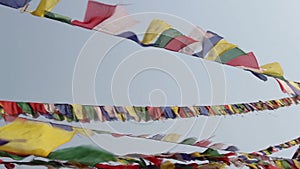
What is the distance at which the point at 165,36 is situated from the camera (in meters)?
1.52

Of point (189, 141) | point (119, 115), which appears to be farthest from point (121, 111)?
point (189, 141)

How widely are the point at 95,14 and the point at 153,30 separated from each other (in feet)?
0.90

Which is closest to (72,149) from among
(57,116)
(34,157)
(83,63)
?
(34,157)

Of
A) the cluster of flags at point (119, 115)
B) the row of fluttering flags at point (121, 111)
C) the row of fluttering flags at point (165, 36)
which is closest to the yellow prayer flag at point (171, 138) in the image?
the cluster of flags at point (119, 115)

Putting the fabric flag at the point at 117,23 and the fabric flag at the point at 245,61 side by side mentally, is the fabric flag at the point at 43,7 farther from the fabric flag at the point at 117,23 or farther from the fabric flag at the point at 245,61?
the fabric flag at the point at 245,61

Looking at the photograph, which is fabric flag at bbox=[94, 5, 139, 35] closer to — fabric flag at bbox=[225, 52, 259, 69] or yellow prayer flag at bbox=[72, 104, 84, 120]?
yellow prayer flag at bbox=[72, 104, 84, 120]

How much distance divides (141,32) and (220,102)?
96 cm

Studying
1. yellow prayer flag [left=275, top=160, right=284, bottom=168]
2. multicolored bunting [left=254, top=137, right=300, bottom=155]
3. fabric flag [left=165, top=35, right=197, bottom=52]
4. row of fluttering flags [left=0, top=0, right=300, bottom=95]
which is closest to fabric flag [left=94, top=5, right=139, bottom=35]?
row of fluttering flags [left=0, top=0, right=300, bottom=95]

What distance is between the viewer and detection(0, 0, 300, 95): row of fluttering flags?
128cm

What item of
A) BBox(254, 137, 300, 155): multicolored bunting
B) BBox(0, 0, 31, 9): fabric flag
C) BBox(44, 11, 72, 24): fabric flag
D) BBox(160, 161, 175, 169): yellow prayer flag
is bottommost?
BBox(254, 137, 300, 155): multicolored bunting

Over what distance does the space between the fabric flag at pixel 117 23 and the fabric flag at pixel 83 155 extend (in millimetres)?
418

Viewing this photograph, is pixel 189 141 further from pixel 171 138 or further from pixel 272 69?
pixel 272 69

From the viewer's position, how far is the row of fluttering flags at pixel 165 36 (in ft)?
4.19

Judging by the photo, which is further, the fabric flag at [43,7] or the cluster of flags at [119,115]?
the fabric flag at [43,7]
